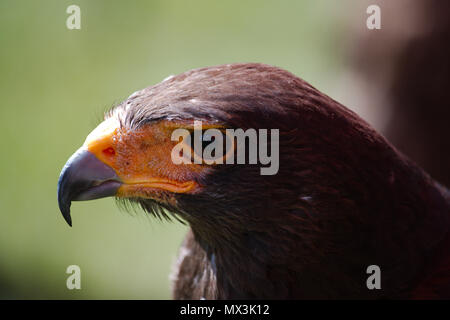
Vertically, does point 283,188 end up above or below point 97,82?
below

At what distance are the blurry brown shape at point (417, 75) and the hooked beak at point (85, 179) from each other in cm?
210

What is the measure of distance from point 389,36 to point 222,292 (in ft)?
6.50

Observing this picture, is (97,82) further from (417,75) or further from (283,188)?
(283,188)

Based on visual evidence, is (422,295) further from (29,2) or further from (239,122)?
(29,2)

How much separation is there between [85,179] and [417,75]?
224 centimetres

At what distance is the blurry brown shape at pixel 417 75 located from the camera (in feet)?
11.3

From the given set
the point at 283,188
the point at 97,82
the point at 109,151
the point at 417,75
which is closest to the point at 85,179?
the point at 109,151

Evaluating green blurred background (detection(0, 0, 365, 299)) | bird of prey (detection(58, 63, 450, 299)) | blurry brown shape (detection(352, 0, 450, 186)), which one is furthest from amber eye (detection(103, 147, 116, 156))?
green blurred background (detection(0, 0, 365, 299))

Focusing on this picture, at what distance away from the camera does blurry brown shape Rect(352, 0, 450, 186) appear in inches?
136

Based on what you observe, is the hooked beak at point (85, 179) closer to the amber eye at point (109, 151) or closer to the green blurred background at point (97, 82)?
the amber eye at point (109, 151)

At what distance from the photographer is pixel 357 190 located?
219 cm

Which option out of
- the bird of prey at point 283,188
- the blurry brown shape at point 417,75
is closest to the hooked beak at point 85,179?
the bird of prey at point 283,188

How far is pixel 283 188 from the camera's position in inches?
84.4

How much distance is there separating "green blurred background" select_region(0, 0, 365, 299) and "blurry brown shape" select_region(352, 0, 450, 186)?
646 mm
